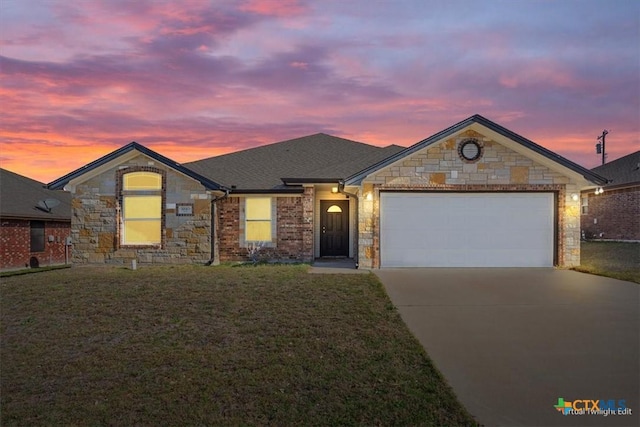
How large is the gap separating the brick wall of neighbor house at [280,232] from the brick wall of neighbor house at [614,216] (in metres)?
15.6

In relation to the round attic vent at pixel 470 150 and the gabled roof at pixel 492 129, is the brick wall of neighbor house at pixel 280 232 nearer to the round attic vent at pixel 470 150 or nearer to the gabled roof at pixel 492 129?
the gabled roof at pixel 492 129

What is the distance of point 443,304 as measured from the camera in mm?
9023

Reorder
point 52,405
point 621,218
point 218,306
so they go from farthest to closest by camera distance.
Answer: point 621,218
point 218,306
point 52,405

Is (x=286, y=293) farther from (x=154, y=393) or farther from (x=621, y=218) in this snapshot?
(x=621, y=218)

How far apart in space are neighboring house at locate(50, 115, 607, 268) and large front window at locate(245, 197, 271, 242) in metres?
0.04

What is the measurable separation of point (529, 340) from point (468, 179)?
770 centimetres

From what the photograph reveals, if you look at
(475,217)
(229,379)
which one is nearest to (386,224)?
(475,217)

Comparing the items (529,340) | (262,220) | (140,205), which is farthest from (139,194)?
(529,340)

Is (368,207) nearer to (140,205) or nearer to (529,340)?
(529,340)

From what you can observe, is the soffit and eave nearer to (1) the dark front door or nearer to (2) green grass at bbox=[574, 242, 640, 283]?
(1) the dark front door

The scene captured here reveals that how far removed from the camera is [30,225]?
73.5 ft

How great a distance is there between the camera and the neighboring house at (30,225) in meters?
20.8

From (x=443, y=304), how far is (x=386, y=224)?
5.11 m

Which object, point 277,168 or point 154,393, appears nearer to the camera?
point 154,393
